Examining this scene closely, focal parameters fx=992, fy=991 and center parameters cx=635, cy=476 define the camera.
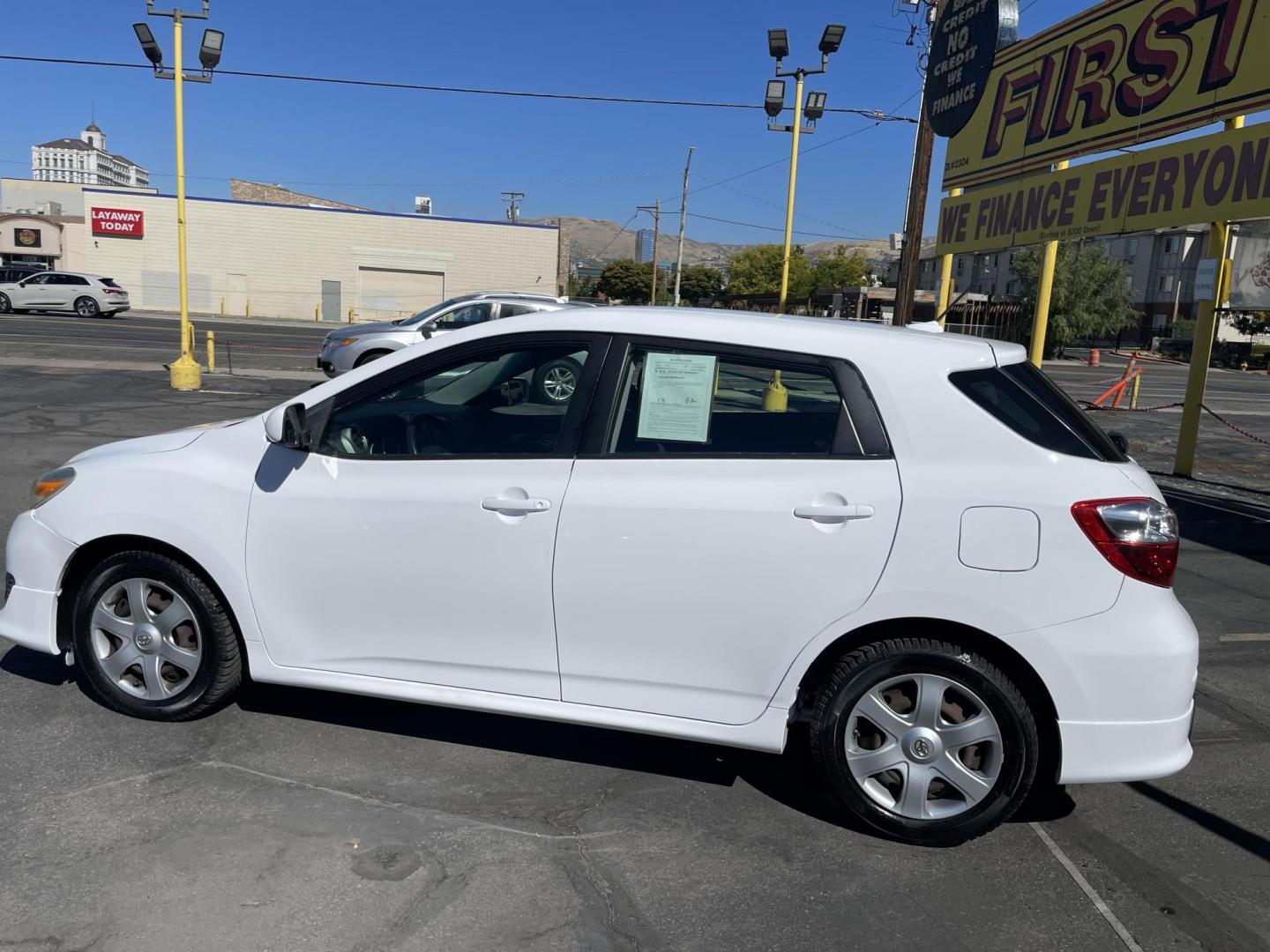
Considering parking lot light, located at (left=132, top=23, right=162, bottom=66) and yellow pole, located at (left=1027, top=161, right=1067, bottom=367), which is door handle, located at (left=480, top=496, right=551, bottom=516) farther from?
parking lot light, located at (left=132, top=23, right=162, bottom=66)

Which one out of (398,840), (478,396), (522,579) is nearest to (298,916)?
(398,840)

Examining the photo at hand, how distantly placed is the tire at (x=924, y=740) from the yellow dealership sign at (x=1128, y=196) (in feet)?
27.5

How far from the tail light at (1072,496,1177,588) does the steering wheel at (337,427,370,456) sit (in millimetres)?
2485

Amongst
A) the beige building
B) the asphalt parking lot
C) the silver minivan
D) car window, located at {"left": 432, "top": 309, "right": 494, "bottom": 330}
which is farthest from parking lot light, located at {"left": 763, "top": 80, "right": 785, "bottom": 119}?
the beige building

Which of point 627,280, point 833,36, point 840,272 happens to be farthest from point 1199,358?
point 840,272

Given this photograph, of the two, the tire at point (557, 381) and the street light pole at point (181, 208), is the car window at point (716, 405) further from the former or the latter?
the street light pole at point (181, 208)

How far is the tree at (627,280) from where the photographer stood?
10062 cm

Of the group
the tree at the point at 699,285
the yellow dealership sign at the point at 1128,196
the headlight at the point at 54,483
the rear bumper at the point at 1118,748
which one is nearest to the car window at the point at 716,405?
the rear bumper at the point at 1118,748

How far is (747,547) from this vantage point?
3.23 m

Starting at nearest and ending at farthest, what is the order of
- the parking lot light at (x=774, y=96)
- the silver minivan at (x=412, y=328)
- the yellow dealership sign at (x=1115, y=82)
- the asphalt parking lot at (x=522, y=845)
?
the asphalt parking lot at (x=522, y=845) < the yellow dealership sign at (x=1115, y=82) < the silver minivan at (x=412, y=328) < the parking lot light at (x=774, y=96)

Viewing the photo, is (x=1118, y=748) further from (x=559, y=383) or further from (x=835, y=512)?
(x=559, y=383)

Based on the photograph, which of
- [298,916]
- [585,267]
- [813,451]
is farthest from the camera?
[585,267]

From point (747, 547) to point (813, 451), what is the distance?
0.39 meters

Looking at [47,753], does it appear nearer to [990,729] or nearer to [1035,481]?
[990,729]
